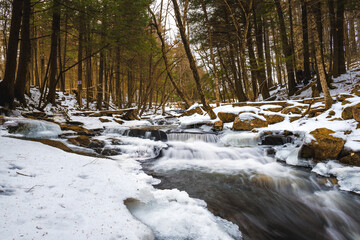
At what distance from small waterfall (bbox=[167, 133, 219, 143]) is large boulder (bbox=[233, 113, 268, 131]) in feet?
4.03

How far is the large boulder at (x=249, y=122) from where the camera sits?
776 cm

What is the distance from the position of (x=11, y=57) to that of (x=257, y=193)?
10.7 m

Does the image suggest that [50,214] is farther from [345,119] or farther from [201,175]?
[345,119]

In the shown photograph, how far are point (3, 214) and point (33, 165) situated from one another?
1.64m

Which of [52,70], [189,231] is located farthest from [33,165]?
[52,70]

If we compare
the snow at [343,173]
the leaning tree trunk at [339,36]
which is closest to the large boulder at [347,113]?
the snow at [343,173]

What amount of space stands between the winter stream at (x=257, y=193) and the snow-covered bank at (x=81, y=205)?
0.20 m

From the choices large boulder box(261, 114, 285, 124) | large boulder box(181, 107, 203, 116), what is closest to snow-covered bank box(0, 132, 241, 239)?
large boulder box(261, 114, 285, 124)

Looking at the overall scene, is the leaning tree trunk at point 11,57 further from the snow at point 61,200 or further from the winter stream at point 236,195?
the snow at point 61,200

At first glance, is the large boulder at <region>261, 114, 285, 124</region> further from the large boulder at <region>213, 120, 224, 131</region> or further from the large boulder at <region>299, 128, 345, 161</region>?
the large boulder at <region>299, 128, 345, 161</region>

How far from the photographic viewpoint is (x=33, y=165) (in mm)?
3072

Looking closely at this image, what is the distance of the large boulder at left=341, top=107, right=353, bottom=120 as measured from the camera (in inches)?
221

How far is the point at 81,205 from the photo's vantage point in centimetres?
222

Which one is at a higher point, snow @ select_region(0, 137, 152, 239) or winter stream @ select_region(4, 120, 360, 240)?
snow @ select_region(0, 137, 152, 239)
